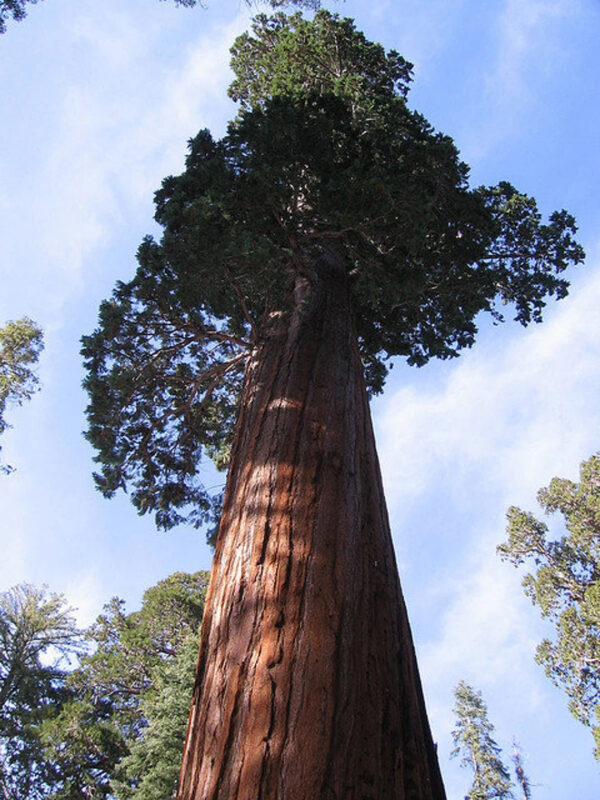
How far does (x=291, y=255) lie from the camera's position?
601 cm


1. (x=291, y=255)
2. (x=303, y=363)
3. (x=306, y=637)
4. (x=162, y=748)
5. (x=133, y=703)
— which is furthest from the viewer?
(x=133, y=703)

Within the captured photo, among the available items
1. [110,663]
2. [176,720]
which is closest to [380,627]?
[176,720]

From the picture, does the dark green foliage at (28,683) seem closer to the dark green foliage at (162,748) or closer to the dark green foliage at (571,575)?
the dark green foliage at (162,748)

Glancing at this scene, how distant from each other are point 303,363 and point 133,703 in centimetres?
1304

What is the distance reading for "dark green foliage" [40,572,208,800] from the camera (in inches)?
399

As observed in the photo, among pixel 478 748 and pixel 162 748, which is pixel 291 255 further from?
pixel 478 748

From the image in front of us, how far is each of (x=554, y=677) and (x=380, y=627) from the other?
49.2 feet

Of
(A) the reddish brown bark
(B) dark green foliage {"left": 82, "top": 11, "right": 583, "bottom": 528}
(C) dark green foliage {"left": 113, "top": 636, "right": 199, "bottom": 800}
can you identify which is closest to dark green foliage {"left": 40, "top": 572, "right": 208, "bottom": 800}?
(C) dark green foliage {"left": 113, "top": 636, "right": 199, "bottom": 800}

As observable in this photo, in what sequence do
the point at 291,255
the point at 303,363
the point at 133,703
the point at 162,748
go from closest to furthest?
1. the point at 303,363
2. the point at 291,255
3. the point at 162,748
4. the point at 133,703

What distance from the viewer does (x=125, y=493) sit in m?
7.18

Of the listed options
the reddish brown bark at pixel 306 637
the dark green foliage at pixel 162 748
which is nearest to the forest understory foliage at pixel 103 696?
the dark green foliage at pixel 162 748

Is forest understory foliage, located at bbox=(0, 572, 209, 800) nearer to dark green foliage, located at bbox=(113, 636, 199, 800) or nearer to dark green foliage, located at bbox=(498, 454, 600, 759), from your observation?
dark green foliage, located at bbox=(113, 636, 199, 800)

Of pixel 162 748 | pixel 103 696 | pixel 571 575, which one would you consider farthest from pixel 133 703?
pixel 571 575

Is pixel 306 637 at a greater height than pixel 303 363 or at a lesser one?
lesser
